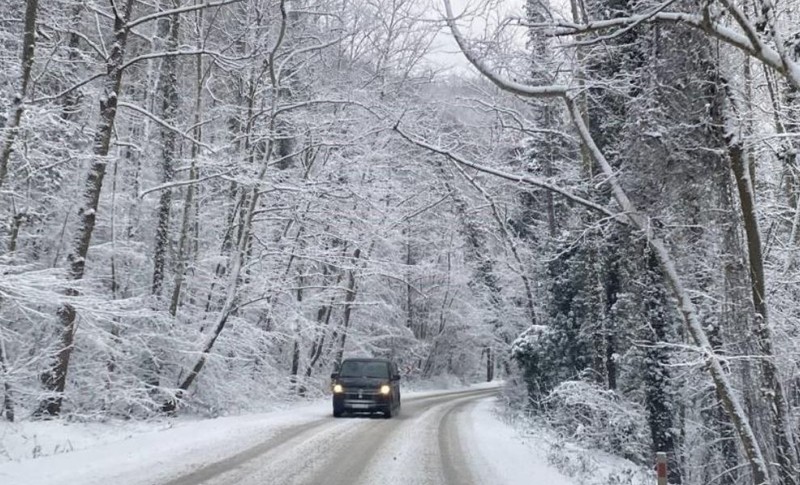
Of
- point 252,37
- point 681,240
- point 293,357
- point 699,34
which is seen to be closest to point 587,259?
point 681,240

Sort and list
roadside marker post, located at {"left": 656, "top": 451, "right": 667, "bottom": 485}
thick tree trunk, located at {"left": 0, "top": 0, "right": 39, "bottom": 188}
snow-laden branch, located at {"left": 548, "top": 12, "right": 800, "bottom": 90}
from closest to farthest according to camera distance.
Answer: snow-laden branch, located at {"left": 548, "top": 12, "right": 800, "bottom": 90} < roadside marker post, located at {"left": 656, "top": 451, "right": 667, "bottom": 485} < thick tree trunk, located at {"left": 0, "top": 0, "right": 39, "bottom": 188}

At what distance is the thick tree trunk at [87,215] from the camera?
14016 mm

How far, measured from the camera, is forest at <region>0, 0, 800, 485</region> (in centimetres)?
903

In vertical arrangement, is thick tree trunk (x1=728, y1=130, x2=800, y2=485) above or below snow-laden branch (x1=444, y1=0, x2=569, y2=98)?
below

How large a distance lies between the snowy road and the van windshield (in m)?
3.22

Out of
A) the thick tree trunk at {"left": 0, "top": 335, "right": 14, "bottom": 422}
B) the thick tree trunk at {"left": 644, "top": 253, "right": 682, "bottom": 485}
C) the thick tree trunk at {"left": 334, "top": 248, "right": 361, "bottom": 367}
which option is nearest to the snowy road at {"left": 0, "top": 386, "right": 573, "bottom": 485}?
the thick tree trunk at {"left": 0, "top": 335, "right": 14, "bottom": 422}

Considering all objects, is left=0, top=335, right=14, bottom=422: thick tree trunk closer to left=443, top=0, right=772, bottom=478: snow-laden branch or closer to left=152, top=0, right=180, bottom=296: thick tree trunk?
left=152, top=0, right=180, bottom=296: thick tree trunk

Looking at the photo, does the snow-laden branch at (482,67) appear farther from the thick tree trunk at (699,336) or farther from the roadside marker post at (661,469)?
the roadside marker post at (661,469)

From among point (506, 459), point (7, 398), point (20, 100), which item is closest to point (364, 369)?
point (506, 459)

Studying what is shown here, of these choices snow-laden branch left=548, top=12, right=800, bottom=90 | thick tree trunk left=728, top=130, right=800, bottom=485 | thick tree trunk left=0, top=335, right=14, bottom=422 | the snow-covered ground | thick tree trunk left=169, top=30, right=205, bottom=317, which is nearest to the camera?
snow-laden branch left=548, top=12, right=800, bottom=90

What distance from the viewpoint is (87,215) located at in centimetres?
1468

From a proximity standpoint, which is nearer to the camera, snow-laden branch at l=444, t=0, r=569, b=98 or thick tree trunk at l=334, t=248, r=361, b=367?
snow-laden branch at l=444, t=0, r=569, b=98

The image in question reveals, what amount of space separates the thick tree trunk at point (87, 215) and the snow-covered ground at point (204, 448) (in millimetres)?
1001

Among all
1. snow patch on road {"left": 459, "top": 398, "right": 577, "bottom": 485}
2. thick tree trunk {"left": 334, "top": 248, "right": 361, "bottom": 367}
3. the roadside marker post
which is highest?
thick tree trunk {"left": 334, "top": 248, "right": 361, "bottom": 367}
